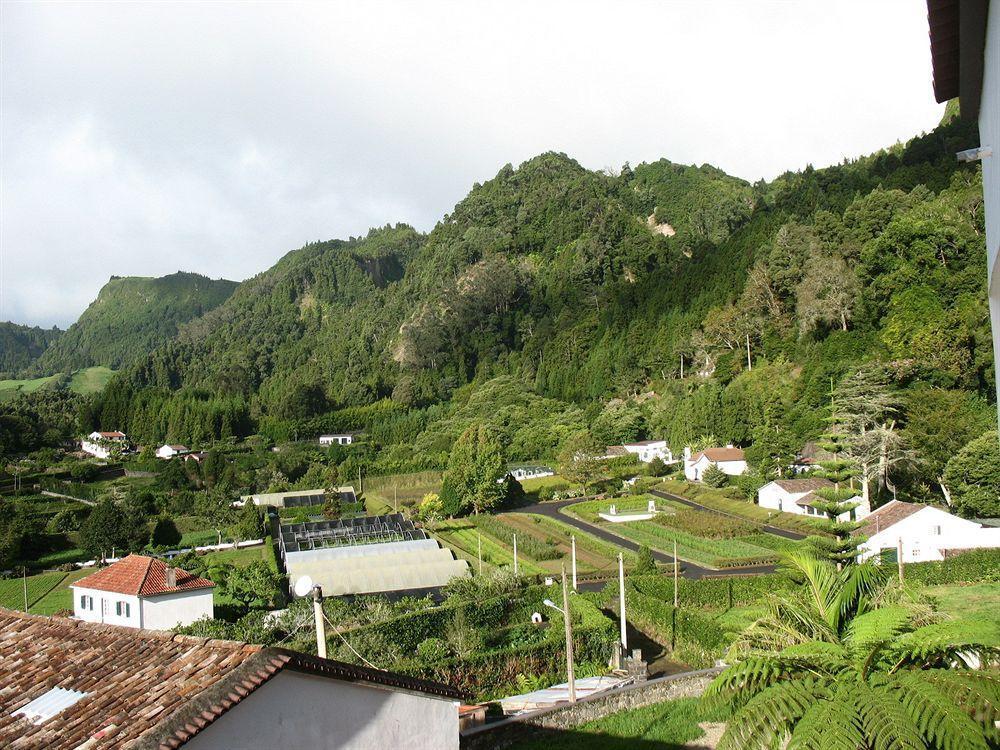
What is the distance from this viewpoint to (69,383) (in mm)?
179375

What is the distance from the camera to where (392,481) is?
61.3m

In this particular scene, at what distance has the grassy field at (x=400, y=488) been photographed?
5578 cm

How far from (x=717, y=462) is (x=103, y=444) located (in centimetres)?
6128

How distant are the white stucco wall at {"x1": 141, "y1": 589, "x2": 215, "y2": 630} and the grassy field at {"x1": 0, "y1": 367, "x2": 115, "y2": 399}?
144 meters

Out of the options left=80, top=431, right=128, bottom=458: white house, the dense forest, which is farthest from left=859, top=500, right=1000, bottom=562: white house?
left=80, top=431, right=128, bottom=458: white house

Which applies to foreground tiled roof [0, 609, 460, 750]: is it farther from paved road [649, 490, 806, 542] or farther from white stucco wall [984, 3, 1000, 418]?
paved road [649, 490, 806, 542]

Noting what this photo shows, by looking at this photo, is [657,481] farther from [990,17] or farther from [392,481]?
[990,17]

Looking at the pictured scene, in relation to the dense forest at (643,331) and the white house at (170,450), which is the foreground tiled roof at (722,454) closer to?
the dense forest at (643,331)

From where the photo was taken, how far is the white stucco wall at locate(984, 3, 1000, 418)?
3.68m

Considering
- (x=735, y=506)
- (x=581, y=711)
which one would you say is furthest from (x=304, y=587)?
(x=735, y=506)

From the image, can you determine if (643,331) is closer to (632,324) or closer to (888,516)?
(632,324)

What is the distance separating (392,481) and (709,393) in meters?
23.6

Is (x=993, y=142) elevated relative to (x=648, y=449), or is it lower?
elevated

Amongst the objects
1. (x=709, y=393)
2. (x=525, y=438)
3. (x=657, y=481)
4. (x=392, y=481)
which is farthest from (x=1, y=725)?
(x=525, y=438)
